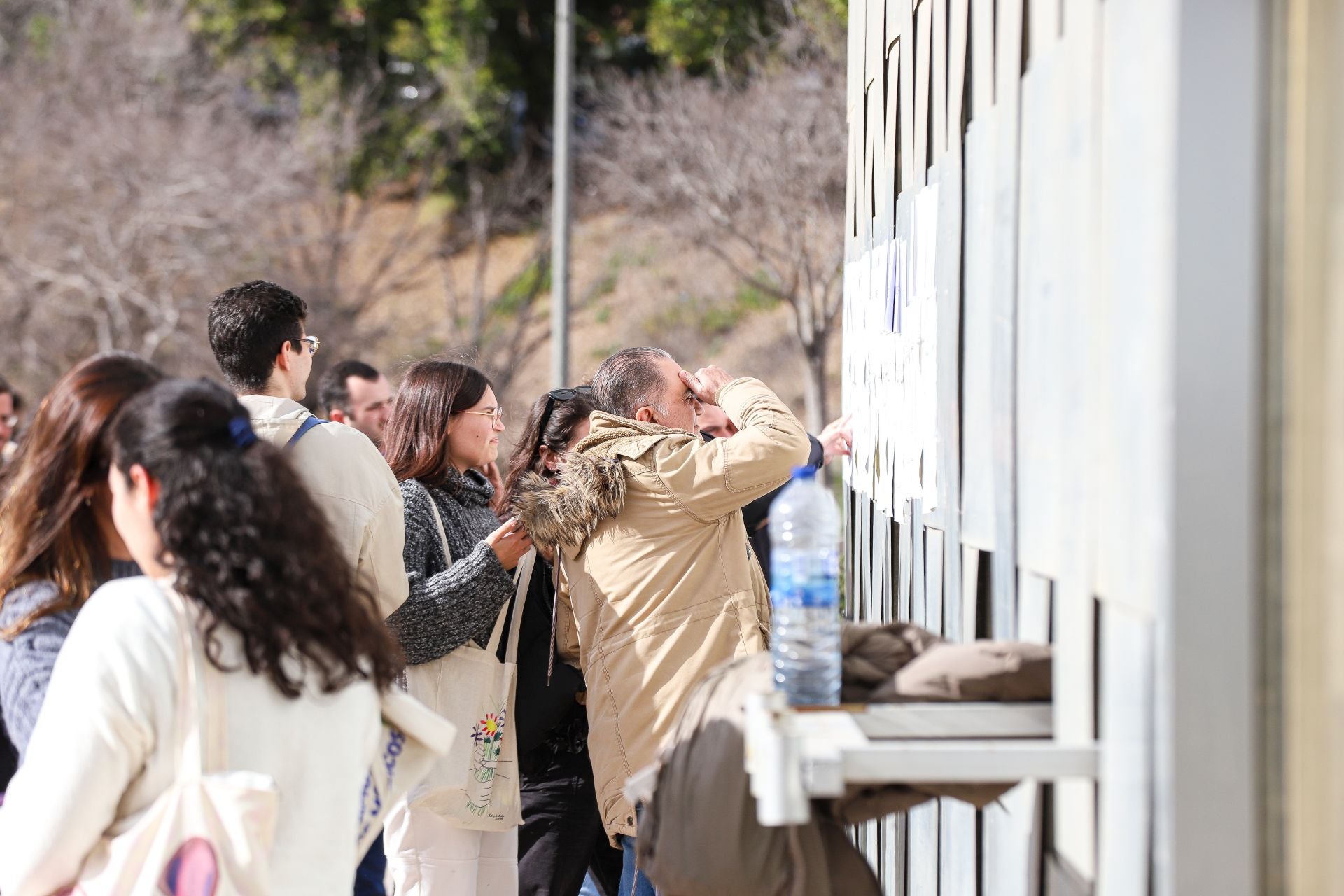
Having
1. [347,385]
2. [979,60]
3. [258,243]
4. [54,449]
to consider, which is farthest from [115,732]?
[258,243]

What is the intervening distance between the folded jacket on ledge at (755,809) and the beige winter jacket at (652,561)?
51.1 inches

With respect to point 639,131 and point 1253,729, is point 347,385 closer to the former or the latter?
point 1253,729

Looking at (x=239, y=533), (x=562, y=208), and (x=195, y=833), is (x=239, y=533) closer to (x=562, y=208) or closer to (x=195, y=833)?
(x=195, y=833)

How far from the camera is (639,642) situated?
377 centimetres

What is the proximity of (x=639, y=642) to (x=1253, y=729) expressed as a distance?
2107 mm

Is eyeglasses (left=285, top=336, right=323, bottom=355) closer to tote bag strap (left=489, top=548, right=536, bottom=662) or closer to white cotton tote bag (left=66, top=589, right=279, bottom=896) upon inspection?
tote bag strap (left=489, top=548, right=536, bottom=662)

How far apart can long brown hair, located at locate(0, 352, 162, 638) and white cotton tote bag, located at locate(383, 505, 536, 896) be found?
1.57 m

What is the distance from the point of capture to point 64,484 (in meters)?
2.52

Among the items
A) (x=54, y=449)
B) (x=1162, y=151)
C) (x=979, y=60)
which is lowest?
(x=54, y=449)

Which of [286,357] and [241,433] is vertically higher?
[286,357]

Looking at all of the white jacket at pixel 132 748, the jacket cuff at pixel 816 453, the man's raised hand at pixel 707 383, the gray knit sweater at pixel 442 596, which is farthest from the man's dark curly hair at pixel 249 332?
the white jacket at pixel 132 748

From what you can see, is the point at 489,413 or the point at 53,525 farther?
the point at 489,413

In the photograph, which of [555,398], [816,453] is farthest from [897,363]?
[555,398]

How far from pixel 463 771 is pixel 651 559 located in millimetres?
859
